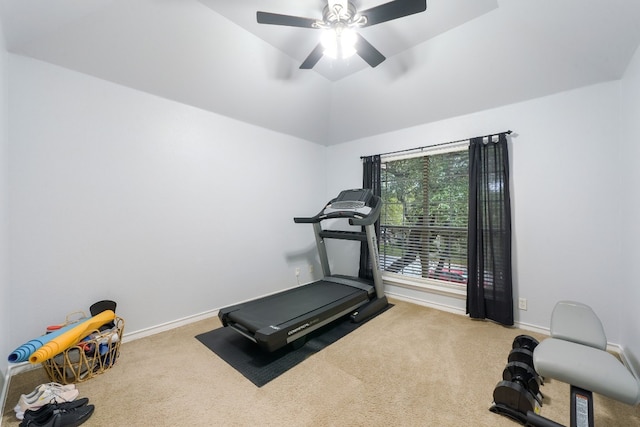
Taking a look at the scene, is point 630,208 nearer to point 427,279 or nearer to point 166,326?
point 427,279

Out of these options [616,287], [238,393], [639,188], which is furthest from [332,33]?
[616,287]

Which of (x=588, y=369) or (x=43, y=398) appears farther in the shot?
(x=43, y=398)

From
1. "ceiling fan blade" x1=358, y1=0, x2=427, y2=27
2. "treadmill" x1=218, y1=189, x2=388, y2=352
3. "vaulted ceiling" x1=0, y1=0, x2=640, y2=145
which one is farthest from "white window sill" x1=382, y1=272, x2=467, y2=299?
"ceiling fan blade" x1=358, y1=0, x2=427, y2=27

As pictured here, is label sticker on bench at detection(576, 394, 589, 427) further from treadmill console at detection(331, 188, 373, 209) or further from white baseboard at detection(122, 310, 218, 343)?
white baseboard at detection(122, 310, 218, 343)

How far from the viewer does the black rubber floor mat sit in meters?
1.98

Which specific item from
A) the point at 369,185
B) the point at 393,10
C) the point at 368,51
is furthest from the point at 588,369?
the point at 369,185

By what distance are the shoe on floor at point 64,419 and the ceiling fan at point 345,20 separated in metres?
2.75

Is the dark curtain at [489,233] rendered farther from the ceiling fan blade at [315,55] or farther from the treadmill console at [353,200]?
the ceiling fan blade at [315,55]

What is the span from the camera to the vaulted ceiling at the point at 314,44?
194cm

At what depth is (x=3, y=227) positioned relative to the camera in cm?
178

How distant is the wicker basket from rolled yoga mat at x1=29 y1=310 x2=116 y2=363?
7cm

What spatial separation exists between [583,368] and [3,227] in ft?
11.9

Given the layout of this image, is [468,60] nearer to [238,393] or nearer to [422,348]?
[422,348]

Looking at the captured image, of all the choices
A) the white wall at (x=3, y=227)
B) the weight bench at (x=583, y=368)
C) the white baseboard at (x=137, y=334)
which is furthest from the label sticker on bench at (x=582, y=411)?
the white wall at (x=3, y=227)
